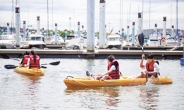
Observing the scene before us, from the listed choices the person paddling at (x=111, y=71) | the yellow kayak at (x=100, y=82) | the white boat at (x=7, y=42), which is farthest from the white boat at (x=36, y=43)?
the person paddling at (x=111, y=71)

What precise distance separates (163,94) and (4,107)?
6996 millimetres

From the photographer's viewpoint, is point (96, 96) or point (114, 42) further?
point (114, 42)

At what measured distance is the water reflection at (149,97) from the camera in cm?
1643

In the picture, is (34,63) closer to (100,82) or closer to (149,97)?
(100,82)

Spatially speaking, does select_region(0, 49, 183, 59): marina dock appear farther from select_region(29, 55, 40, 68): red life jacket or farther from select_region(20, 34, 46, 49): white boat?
select_region(29, 55, 40, 68): red life jacket

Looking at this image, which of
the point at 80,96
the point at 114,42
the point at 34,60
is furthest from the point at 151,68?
the point at 114,42

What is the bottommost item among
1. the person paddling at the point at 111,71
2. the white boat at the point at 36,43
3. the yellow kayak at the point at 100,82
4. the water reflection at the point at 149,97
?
the water reflection at the point at 149,97

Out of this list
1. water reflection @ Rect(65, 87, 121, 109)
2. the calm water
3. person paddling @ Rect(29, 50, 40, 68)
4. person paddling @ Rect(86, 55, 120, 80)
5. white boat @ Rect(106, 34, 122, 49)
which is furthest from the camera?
white boat @ Rect(106, 34, 122, 49)

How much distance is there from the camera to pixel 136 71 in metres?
30.9

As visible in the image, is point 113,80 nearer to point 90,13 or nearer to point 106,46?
point 90,13

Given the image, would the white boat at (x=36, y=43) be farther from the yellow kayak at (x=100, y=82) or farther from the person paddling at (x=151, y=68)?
the yellow kayak at (x=100, y=82)

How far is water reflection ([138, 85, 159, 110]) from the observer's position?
16434 millimetres

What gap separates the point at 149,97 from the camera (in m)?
18.6

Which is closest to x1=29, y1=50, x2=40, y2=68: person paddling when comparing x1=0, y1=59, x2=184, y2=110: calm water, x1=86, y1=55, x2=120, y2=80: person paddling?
x1=0, y1=59, x2=184, y2=110: calm water
